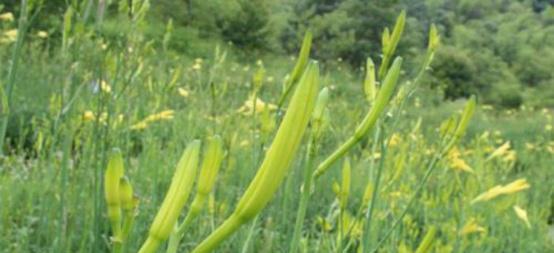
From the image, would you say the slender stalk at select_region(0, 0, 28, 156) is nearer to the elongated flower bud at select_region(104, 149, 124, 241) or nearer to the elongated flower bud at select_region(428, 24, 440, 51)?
the elongated flower bud at select_region(104, 149, 124, 241)

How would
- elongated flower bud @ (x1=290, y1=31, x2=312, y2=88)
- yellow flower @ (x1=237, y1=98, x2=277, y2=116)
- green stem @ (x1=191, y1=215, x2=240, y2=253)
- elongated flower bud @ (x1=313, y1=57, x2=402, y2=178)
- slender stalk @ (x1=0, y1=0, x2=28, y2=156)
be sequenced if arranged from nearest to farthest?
green stem @ (x1=191, y1=215, x2=240, y2=253), elongated flower bud @ (x1=313, y1=57, x2=402, y2=178), elongated flower bud @ (x1=290, y1=31, x2=312, y2=88), slender stalk @ (x1=0, y1=0, x2=28, y2=156), yellow flower @ (x1=237, y1=98, x2=277, y2=116)

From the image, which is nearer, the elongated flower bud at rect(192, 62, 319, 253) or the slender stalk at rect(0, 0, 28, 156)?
the elongated flower bud at rect(192, 62, 319, 253)

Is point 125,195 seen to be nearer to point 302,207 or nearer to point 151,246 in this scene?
point 151,246

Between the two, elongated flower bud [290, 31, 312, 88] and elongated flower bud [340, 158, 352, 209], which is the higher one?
elongated flower bud [290, 31, 312, 88]

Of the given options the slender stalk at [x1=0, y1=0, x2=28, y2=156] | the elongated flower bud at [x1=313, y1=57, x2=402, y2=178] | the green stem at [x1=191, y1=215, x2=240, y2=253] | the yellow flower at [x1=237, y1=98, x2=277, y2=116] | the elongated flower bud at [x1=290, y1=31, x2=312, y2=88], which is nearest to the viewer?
the green stem at [x1=191, y1=215, x2=240, y2=253]

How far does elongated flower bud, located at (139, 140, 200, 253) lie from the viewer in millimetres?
281

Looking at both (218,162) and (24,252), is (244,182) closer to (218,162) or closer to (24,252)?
(24,252)

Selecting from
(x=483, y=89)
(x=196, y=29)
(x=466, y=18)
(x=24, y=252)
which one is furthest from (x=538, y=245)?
(x=466, y=18)

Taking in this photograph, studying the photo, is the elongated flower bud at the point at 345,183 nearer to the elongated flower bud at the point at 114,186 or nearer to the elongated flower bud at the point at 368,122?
the elongated flower bud at the point at 368,122

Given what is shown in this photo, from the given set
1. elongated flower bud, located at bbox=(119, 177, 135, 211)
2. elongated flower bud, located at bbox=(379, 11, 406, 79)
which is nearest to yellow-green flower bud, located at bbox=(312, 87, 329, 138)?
elongated flower bud, located at bbox=(379, 11, 406, 79)

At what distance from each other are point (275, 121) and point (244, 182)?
1.59 m

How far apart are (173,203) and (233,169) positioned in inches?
90.0

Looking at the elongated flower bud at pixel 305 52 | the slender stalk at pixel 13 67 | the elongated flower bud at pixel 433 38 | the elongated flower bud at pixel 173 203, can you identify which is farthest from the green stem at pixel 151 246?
the elongated flower bud at pixel 433 38

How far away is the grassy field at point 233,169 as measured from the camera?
75 cm
